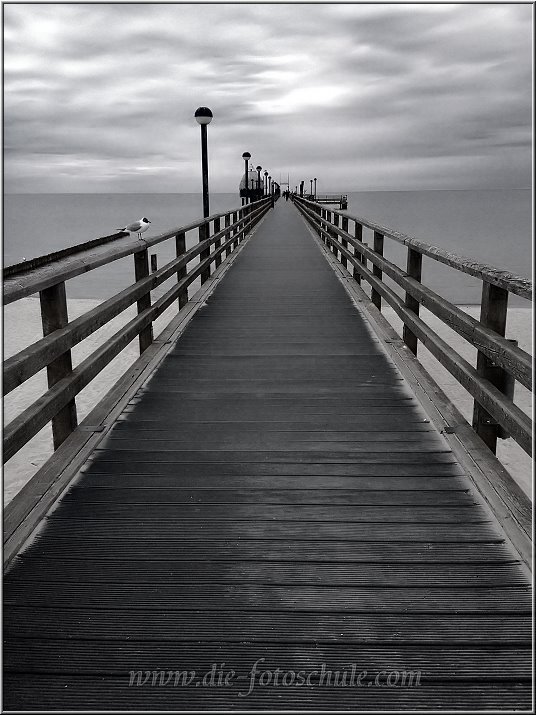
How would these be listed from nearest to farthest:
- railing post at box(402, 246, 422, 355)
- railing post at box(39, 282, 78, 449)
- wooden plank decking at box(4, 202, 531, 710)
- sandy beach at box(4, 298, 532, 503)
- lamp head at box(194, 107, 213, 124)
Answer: wooden plank decking at box(4, 202, 531, 710) → railing post at box(39, 282, 78, 449) → railing post at box(402, 246, 422, 355) → sandy beach at box(4, 298, 532, 503) → lamp head at box(194, 107, 213, 124)

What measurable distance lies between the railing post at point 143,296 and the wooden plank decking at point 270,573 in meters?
1.70

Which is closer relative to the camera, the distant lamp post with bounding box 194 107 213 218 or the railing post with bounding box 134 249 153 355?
the railing post with bounding box 134 249 153 355

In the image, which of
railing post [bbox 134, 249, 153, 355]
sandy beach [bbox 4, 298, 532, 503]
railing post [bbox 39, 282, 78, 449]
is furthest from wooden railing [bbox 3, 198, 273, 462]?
sandy beach [bbox 4, 298, 532, 503]

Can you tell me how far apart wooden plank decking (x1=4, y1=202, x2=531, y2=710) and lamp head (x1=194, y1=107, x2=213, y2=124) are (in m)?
10.7

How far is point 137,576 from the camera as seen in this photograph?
2740 millimetres

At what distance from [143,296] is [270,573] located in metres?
3.84

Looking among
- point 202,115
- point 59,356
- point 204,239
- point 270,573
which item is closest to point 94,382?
point 204,239

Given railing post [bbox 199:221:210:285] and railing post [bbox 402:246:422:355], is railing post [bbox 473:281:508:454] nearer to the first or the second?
railing post [bbox 402:246:422:355]

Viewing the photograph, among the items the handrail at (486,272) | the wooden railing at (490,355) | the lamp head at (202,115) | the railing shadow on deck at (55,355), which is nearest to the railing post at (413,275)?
the handrail at (486,272)

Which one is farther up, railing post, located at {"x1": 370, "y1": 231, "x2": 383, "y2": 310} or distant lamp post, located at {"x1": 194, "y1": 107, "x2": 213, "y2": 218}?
distant lamp post, located at {"x1": 194, "y1": 107, "x2": 213, "y2": 218}

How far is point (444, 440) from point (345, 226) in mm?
8797

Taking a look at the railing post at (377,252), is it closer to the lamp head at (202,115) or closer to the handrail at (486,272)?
the handrail at (486,272)

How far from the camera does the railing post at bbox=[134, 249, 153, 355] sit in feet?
19.8

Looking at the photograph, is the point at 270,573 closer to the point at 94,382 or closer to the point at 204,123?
the point at 204,123
